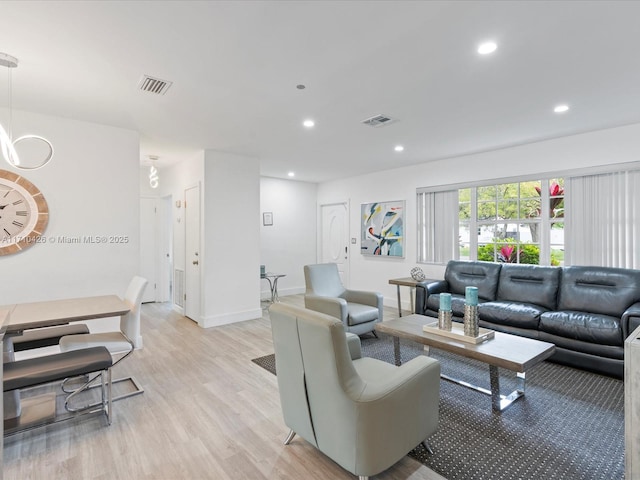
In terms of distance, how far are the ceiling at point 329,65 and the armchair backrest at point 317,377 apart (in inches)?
67.4

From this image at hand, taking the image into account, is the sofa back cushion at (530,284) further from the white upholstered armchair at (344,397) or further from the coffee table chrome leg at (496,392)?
the white upholstered armchair at (344,397)

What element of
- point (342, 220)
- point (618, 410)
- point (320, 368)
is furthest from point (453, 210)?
point (320, 368)

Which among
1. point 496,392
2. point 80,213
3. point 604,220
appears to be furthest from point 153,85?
point 604,220

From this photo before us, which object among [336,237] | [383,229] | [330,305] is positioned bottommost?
[330,305]

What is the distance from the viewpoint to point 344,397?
158 centimetres

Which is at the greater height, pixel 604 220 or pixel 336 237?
pixel 604 220

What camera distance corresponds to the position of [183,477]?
5.87ft

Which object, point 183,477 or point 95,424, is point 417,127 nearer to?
point 183,477

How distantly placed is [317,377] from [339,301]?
6.86 ft

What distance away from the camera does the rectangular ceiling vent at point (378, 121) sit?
3.46 metres

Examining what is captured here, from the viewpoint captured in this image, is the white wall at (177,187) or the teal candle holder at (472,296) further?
the white wall at (177,187)

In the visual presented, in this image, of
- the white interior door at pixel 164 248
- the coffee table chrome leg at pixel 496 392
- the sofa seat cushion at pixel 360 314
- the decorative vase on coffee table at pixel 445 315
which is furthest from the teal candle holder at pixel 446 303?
the white interior door at pixel 164 248

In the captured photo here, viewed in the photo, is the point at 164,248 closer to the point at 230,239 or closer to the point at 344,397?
the point at 230,239

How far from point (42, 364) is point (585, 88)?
15.3ft
